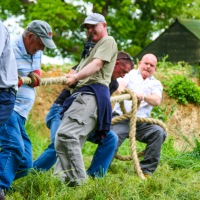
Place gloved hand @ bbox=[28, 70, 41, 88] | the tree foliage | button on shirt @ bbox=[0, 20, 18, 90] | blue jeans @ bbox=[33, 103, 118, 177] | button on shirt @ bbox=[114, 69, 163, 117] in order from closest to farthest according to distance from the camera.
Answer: button on shirt @ bbox=[0, 20, 18, 90], gloved hand @ bbox=[28, 70, 41, 88], blue jeans @ bbox=[33, 103, 118, 177], button on shirt @ bbox=[114, 69, 163, 117], the tree foliage

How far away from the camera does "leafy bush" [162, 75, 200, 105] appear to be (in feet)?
43.7

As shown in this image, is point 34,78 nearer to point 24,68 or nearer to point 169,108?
point 24,68

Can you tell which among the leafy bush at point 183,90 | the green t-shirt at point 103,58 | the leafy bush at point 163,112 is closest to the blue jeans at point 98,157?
the green t-shirt at point 103,58

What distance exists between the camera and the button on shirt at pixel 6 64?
206 inches

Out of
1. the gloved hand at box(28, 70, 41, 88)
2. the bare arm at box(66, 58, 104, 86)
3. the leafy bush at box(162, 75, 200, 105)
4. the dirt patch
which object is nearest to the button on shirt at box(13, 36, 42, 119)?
the gloved hand at box(28, 70, 41, 88)

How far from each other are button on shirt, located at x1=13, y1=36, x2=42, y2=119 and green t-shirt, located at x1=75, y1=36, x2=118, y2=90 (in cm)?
55

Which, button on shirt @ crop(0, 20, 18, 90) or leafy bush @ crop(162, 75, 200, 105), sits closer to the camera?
button on shirt @ crop(0, 20, 18, 90)

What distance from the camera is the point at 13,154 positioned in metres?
6.07

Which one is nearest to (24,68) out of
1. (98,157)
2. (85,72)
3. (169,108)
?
(85,72)

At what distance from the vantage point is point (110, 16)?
24.2 metres

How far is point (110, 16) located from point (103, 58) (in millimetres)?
17754

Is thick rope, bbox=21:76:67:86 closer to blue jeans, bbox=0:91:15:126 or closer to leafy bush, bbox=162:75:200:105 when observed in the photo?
blue jeans, bbox=0:91:15:126

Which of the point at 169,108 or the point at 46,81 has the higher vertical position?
the point at 46,81

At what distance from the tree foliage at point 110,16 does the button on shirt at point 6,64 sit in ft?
52.7
